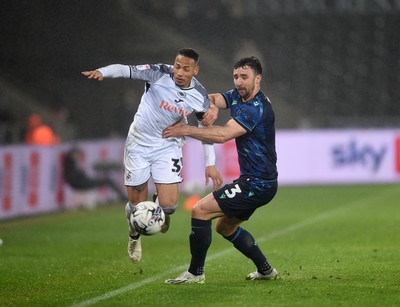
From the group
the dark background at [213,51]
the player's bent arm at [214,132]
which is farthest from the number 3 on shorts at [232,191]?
the dark background at [213,51]

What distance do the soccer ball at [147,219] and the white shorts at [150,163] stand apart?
3.32 feet

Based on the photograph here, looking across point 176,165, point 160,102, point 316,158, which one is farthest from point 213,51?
point 160,102

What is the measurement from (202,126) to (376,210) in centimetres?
890

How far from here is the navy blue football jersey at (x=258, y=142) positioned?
8344 millimetres

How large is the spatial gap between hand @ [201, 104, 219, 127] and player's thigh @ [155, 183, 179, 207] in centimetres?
130

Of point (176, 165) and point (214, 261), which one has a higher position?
point (176, 165)

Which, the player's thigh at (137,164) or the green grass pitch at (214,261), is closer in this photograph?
the green grass pitch at (214,261)

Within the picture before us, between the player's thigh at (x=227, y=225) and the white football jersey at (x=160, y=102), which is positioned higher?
the white football jersey at (x=160, y=102)

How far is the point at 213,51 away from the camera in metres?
31.3

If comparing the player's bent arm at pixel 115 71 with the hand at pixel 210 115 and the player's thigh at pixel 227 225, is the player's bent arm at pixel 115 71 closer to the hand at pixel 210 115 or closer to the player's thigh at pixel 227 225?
the hand at pixel 210 115

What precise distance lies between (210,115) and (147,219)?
1.12m

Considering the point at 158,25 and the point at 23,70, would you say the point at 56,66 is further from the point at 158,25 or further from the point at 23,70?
the point at 158,25

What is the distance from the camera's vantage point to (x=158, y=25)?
30.8 meters

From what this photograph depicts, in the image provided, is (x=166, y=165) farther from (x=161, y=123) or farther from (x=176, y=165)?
(x=161, y=123)
